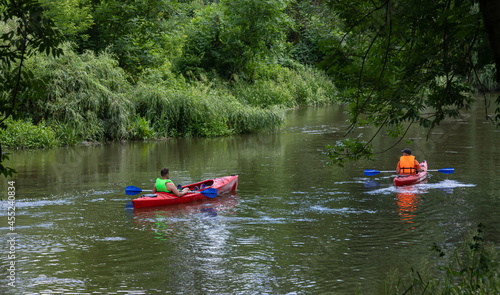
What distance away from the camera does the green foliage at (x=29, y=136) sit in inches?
907

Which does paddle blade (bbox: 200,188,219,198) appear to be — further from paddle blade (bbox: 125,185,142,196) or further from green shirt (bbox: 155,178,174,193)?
paddle blade (bbox: 125,185,142,196)

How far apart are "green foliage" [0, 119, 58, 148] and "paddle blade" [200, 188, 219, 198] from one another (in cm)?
1066

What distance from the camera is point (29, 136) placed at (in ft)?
76.3

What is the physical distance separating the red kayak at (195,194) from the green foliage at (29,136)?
1004 cm

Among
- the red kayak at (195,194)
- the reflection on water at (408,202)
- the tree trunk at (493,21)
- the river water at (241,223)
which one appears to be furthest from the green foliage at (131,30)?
the tree trunk at (493,21)

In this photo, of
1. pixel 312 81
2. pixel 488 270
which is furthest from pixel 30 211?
pixel 312 81

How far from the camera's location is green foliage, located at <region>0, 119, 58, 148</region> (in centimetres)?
2303

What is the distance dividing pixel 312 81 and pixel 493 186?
31.7 metres

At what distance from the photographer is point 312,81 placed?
46469 mm

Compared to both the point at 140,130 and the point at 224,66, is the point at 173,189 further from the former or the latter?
the point at 224,66

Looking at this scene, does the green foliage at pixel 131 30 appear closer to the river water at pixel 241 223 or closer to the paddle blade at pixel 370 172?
the river water at pixel 241 223

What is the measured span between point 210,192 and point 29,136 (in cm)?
1131

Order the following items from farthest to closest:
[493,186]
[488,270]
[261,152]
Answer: [261,152] < [493,186] < [488,270]

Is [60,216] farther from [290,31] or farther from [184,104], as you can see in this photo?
[290,31]
